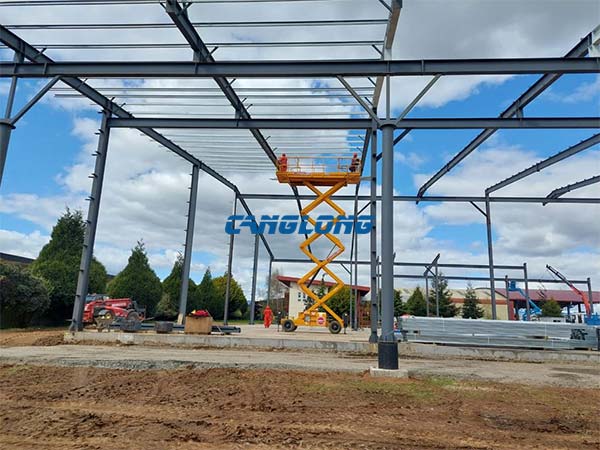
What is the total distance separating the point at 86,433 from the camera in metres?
4.69

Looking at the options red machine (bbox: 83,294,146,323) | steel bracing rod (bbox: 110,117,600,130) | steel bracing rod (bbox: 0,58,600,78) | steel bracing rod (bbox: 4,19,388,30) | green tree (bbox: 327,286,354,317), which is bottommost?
red machine (bbox: 83,294,146,323)

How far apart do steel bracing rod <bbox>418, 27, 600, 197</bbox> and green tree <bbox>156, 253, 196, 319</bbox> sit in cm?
2032

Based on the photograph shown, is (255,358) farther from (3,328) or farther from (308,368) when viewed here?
(3,328)

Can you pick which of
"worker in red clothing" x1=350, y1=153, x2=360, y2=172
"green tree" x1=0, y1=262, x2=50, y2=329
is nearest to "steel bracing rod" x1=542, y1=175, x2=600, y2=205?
"worker in red clothing" x1=350, y1=153, x2=360, y2=172

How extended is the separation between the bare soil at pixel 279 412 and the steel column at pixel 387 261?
2.32 ft

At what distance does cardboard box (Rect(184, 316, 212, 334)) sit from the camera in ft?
49.1

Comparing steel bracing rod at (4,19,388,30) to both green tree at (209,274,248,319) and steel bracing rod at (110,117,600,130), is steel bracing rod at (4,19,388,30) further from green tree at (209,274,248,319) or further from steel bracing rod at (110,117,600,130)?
green tree at (209,274,248,319)

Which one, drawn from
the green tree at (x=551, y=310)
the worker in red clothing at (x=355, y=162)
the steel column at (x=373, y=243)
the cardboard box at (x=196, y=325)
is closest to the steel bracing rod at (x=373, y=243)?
the steel column at (x=373, y=243)

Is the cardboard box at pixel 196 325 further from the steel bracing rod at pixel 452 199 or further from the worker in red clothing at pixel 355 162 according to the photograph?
the steel bracing rod at pixel 452 199

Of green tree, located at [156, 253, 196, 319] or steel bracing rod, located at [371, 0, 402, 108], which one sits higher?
steel bracing rod, located at [371, 0, 402, 108]

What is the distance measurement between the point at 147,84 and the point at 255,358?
9.23 meters

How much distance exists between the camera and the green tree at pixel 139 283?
91.6 ft

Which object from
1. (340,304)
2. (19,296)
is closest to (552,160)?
(340,304)

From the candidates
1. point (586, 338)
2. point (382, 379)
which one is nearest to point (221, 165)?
point (382, 379)
